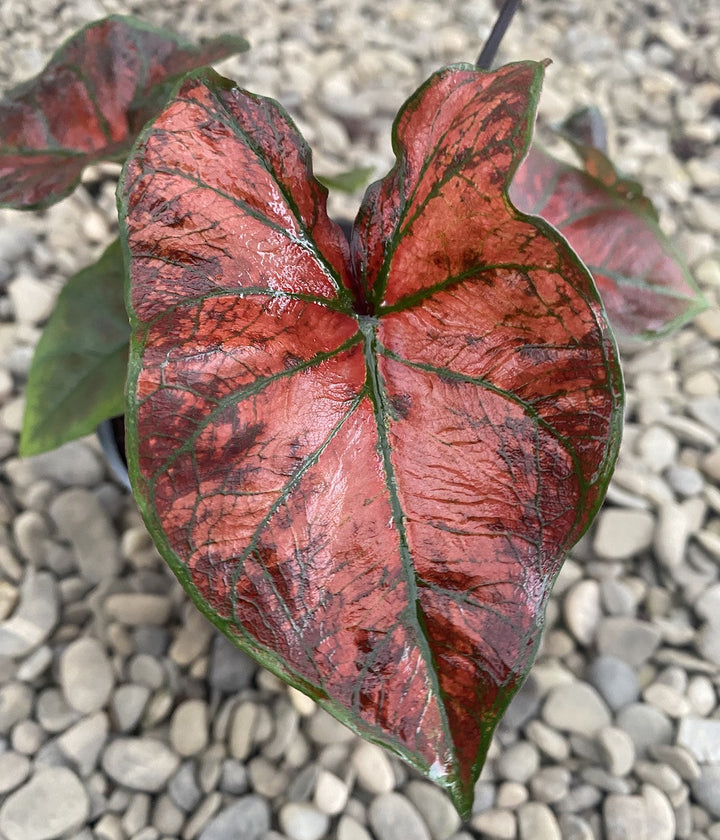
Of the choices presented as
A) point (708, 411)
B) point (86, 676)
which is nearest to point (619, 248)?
point (708, 411)

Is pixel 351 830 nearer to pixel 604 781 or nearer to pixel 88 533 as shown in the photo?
pixel 604 781

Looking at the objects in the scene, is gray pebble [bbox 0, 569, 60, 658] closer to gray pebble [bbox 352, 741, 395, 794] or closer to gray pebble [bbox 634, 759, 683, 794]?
gray pebble [bbox 352, 741, 395, 794]

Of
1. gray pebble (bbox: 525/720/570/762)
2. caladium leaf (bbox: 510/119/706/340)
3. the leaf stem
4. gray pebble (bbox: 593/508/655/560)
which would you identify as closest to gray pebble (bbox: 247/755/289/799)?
gray pebble (bbox: 525/720/570/762)

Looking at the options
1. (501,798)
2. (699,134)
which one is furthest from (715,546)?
(699,134)

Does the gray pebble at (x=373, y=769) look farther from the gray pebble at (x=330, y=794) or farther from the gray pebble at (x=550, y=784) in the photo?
the gray pebble at (x=550, y=784)

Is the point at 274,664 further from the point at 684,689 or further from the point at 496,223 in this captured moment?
the point at 684,689

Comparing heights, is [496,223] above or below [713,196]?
above

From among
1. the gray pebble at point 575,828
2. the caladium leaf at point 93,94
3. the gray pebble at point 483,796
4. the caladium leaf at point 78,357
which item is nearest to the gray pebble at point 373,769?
the gray pebble at point 483,796

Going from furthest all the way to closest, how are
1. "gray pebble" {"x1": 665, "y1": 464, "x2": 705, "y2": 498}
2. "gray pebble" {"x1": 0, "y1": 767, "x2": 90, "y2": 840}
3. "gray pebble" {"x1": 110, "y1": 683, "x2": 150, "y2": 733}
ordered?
"gray pebble" {"x1": 665, "y1": 464, "x2": 705, "y2": 498}, "gray pebble" {"x1": 110, "y1": 683, "x2": 150, "y2": 733}, "gray pebble" {"x1": 0, "y1": 767, "x2": 90, "y2": 840}
